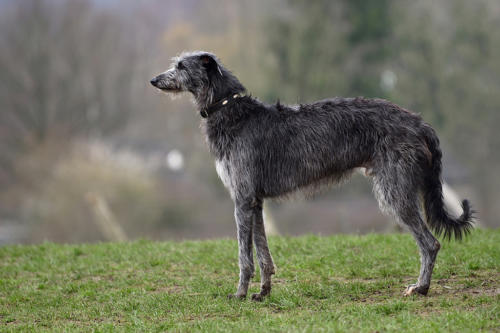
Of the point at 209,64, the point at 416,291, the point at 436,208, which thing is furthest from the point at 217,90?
the point at 416,291

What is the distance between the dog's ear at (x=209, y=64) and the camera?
7.28 meters

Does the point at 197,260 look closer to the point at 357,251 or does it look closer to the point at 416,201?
the point at 357,251

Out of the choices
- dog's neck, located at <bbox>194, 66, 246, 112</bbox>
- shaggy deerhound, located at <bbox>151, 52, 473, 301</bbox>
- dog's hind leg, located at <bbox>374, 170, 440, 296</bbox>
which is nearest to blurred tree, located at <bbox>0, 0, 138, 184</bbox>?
dog's neck, located at <bbox>194, 66, 246, 112</bbox>

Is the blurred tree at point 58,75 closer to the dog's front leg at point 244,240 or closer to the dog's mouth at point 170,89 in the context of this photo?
the dog's mouth at point 170,89

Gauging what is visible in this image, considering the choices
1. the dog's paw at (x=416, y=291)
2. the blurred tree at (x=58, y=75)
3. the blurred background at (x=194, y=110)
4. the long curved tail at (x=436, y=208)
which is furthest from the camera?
the blurred tree at (x=58, y=75)

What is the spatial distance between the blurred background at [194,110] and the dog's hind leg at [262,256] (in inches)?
718

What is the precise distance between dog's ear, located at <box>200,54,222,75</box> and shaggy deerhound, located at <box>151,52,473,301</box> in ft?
0.04

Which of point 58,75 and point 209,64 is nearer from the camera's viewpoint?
point 209,64

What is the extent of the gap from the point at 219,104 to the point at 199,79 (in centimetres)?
38

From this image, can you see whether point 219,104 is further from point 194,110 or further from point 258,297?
point 194,110

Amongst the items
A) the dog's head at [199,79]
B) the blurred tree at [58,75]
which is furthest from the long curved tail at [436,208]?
the blurred tree at [58,75]

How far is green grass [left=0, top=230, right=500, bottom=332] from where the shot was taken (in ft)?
19.8

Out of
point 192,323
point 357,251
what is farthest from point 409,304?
point 357,251

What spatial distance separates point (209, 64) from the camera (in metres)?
7.32
